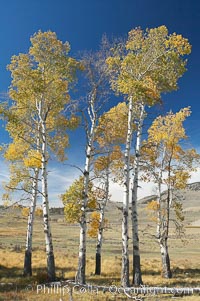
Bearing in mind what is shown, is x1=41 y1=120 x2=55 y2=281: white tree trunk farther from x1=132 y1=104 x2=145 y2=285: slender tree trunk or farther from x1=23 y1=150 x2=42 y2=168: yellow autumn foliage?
x1=132 y1=104 x2=145 y2=285: slender tree trunk

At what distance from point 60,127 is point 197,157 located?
1129 cm

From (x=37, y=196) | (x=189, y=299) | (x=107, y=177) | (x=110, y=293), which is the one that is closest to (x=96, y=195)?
(x=107, y=177)

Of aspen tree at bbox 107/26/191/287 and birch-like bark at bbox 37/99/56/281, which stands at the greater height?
aspen tree at bbox 107/26/191/287

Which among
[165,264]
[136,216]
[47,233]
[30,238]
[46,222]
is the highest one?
[136,216]

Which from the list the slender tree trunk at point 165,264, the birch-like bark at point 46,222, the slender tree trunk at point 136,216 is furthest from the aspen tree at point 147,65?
the slender tree trunk at point 165,264

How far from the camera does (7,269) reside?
2566cm

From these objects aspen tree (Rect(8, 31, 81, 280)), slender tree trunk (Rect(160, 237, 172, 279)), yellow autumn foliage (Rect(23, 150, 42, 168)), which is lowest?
slender tree trunk (Rect(160, 237, 172, 279))

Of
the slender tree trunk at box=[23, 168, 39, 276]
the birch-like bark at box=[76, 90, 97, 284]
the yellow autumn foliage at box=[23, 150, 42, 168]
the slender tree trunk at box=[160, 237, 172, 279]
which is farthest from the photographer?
the slender tree trunk at box=[160, 237, 172, 279]

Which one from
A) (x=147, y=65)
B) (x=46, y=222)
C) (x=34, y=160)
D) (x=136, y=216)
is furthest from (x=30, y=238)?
(x=147, y=65)

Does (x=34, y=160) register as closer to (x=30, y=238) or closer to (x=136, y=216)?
(x=30, y=238)

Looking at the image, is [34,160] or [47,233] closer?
[47,233]

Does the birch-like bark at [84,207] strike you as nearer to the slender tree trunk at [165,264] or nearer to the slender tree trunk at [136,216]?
Result: the slender tree trunk at [136,216]

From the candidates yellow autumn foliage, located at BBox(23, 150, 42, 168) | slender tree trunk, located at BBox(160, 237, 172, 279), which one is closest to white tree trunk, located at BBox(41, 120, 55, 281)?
yellow autumn foliage, located at BBox(23, 150, 42, 168)

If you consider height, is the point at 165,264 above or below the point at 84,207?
below
